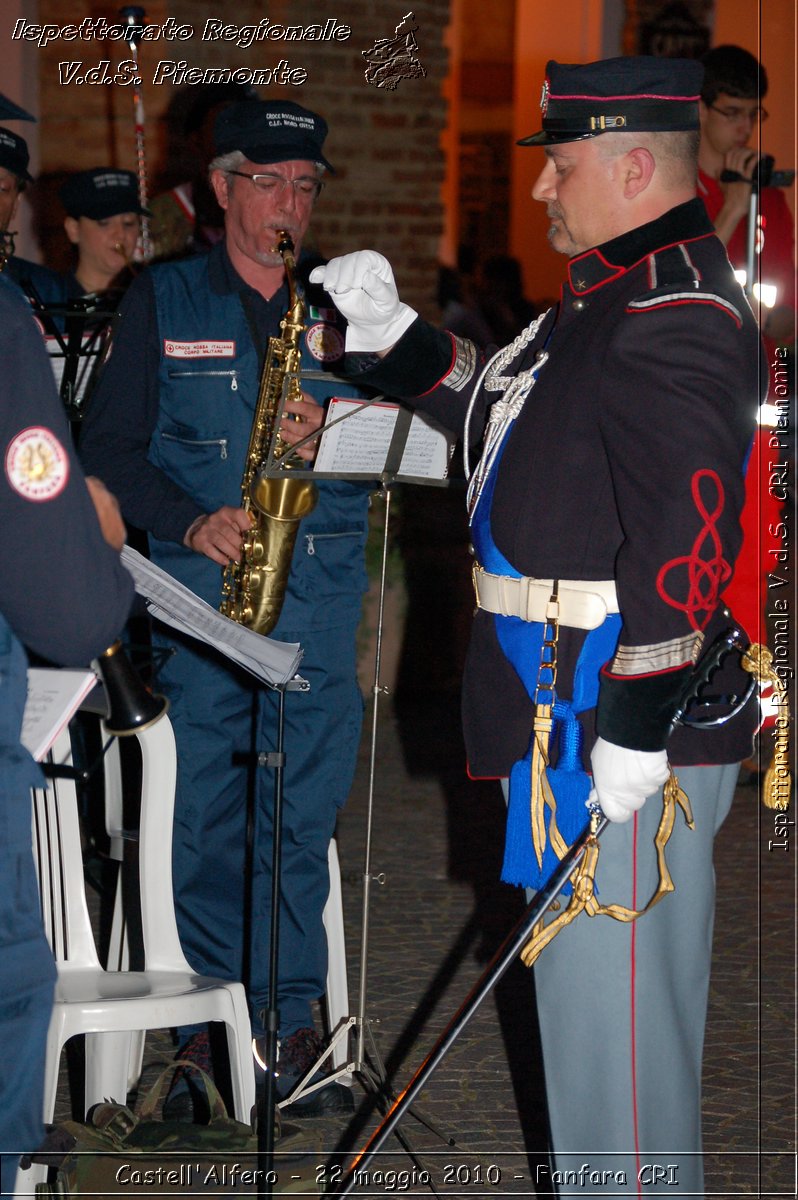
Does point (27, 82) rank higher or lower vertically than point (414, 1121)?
higher

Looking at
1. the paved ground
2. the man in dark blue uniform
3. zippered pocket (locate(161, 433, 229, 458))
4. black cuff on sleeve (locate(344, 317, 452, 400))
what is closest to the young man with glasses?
the paved ground

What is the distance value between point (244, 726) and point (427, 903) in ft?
5.61

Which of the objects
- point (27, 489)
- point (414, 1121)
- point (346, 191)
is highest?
point (346, 191)

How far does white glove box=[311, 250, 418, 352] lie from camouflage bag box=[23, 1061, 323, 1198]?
5.20 ft

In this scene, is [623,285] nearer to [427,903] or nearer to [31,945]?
[31,945]

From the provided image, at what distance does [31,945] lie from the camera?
200 cm

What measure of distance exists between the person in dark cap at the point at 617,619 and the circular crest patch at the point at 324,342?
4.03ft

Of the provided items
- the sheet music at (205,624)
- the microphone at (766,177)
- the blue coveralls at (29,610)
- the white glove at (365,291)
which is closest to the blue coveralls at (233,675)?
the white glove at (365,291)

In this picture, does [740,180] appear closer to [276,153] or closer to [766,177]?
[766,177]

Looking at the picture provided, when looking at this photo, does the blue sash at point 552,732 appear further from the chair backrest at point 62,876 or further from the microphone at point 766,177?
the microphone at point 766,177

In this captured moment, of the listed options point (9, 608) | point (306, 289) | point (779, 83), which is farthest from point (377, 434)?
point (779, 83)

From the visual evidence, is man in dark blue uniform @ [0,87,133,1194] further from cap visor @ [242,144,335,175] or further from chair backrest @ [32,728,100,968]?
cap visor @ [242,144,335,175]

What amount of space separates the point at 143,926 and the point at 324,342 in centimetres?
148

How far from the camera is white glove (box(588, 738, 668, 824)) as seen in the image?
2.37 m
